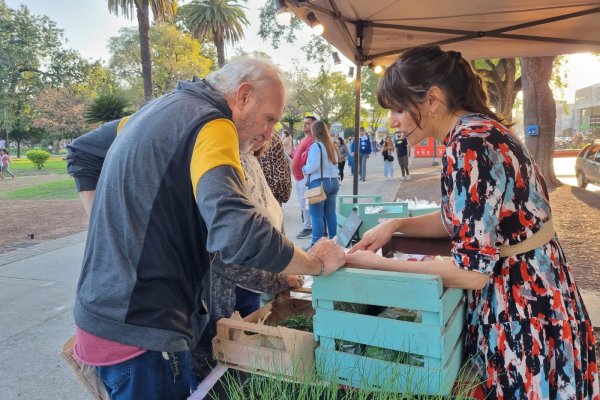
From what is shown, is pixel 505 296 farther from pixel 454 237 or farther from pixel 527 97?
pixel 527 97

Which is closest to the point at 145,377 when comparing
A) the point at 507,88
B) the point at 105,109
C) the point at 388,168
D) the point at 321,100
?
the point at 105,109

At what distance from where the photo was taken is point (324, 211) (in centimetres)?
695

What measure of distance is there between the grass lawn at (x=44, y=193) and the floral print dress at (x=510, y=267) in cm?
1533

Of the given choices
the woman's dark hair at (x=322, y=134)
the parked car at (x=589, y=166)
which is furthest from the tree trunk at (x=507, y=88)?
the woman's dark hair at (x=322, y=134)

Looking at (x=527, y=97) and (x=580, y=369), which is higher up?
(x=527, y=97)

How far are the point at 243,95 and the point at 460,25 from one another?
10.3 ft

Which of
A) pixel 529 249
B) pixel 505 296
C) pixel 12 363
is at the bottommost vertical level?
pixel 12 363

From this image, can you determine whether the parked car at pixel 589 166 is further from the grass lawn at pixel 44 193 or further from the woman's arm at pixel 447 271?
the grass lawn at pixel 44 193

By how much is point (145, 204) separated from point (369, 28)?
3.38m

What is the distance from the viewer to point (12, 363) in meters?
3.68

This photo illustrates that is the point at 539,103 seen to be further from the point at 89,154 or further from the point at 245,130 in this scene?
the point at 89,154

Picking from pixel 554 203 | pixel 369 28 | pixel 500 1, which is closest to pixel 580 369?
pixel 500 1

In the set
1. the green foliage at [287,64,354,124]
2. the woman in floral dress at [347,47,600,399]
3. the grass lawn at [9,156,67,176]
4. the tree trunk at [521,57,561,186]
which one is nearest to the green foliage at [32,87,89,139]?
the grass lawn at [9,156,67,176]

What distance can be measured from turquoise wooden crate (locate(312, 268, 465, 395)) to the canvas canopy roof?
238 centimetres
